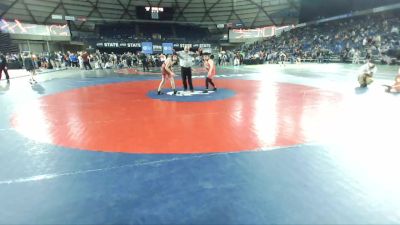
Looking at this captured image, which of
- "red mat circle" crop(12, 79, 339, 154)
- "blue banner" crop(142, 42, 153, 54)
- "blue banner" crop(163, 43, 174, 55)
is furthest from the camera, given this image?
"blue banner" crop(163, 43, 174, 55)

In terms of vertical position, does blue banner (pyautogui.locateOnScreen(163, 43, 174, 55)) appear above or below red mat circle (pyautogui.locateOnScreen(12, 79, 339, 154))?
above

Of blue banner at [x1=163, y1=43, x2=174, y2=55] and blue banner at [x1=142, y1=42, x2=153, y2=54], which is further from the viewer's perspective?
blue banner at [x1=163, y1=43, x2=174, y2=55]

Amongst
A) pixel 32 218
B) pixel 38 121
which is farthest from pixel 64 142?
pixel 32 218

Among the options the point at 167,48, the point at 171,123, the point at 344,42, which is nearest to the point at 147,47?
the point at 167,48

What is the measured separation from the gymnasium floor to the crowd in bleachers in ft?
63.4

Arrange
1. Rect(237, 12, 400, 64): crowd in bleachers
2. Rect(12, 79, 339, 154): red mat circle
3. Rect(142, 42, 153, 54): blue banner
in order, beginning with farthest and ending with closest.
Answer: Rect(142, 42, 153, 54): blue banner, Rect(237, 12, 400, 64): crowd in bleachers, Rect(12, 79, 339, 154): red mat circle

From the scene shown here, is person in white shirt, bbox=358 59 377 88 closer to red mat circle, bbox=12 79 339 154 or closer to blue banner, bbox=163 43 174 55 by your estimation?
red mat circle, bbox=12 79 339 154

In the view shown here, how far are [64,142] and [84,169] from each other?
48.9 inches

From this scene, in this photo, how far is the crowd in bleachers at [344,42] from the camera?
23172 millimetres

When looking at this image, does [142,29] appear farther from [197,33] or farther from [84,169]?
[84,169]

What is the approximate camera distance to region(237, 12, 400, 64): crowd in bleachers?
2317cm

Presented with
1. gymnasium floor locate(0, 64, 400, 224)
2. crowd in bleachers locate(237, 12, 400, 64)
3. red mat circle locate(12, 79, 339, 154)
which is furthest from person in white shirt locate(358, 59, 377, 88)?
crowd in bleachers locate(237, 12, 400, 64)

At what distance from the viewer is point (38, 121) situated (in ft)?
18.1

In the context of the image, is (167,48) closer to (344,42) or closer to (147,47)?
(147,47)
